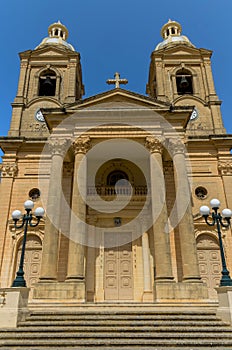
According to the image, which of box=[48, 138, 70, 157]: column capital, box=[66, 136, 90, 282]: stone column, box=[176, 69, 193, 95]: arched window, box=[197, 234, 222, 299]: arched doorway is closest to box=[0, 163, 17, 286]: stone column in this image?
box=[48, 138, 70, 157]: column capital

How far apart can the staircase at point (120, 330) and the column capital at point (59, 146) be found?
800cm

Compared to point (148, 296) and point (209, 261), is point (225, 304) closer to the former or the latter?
point (148, 296)

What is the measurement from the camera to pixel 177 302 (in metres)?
12.6

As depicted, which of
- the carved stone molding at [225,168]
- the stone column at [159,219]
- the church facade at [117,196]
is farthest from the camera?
the carved stone molding at [225,168]

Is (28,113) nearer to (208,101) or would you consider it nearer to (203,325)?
(208,101)

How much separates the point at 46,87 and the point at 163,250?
51.5 ft

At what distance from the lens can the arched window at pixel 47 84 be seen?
2392 centimetres

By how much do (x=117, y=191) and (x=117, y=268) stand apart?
13.6ft

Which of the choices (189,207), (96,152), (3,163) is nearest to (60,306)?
(189,207)

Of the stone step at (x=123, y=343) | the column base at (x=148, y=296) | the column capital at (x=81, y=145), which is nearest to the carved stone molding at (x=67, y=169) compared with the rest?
Result: the column capital at (x=81, y=145)

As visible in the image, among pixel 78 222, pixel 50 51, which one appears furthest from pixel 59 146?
pixel 50 51

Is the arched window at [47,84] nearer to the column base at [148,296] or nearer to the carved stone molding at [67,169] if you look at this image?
the carved stone molding at [67,169]

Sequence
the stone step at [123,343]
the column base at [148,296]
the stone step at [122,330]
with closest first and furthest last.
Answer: the stone step at [123,343], the stone step at [122,330], the column base at [148,296]

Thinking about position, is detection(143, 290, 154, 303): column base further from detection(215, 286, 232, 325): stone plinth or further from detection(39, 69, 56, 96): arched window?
detection(39, 69, 56, 96): arched window
